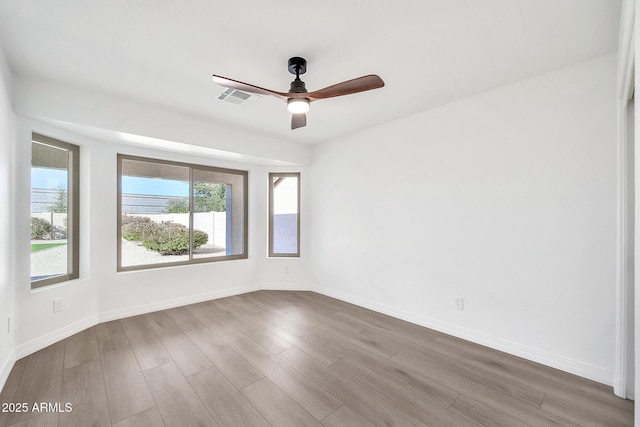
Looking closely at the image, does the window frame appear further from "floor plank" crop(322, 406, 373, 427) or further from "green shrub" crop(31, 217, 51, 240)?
"floor plank" crop(322, 406, 373, 427)

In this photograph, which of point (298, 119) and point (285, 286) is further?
point (285, 286)

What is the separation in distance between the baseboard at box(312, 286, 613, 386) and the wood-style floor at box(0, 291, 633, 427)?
89 mm

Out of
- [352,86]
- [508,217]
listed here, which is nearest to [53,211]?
[352,86]

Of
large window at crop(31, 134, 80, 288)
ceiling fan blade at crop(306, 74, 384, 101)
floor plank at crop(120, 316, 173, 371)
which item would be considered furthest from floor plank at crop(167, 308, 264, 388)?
ceiling fan blade at crop(306, 74, 384, 101)

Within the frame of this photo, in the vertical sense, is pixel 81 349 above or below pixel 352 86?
below

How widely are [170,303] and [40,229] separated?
1705mm

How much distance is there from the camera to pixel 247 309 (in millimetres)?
3859

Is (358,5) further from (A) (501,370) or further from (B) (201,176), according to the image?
(B) (201,176)

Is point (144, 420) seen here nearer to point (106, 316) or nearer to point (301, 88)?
point (106, 316)

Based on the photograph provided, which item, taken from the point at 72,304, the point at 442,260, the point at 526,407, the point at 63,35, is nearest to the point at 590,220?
the point at 442,260

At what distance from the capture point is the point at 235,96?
113 inches

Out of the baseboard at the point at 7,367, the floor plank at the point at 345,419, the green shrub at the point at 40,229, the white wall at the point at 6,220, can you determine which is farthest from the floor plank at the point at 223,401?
the green shrub at the point at 40,229

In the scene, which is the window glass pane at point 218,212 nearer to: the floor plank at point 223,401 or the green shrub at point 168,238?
the green shrub at point 168,238

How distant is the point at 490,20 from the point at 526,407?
8.66 feet
